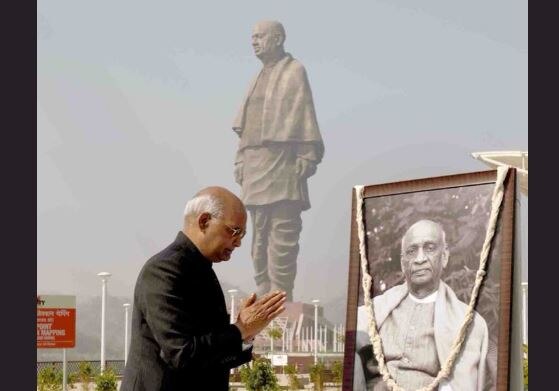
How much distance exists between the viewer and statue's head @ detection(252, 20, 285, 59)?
83562 millimetres

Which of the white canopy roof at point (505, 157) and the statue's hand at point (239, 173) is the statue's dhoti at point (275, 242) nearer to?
the statue's hand at point (239, 173)

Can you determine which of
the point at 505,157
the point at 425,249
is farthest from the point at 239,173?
the point at 425,249

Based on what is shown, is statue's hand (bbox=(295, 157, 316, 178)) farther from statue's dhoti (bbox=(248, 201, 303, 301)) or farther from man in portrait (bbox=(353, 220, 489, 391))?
man in portrait (bbox=(353, 220, 489, 391))

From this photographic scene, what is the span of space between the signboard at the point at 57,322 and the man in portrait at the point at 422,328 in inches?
890

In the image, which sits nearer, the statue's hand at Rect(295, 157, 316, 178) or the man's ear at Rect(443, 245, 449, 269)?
the man's ear at Rect(443, 245, 449, 269)

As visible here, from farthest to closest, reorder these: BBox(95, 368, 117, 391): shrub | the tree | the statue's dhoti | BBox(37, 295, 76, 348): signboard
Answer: the statue's dhoti, BBox(95, 368, 117, 391): shrub, the tree, BBox(37, 295, 76, 348): signboard

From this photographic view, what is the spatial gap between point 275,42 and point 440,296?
79.1 metres

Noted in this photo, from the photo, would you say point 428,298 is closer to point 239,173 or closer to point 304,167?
point 304,167

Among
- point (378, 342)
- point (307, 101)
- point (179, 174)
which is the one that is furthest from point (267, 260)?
point (378, 342)

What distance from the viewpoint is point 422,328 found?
19.0 ft

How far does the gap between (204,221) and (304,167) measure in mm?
79462

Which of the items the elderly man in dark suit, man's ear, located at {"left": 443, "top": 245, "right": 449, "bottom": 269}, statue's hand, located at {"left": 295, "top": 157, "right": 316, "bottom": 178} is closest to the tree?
man's ear, located at {"left": 443, "top": 245, "right": 449, "bottom": 269}

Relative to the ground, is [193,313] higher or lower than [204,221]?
lower

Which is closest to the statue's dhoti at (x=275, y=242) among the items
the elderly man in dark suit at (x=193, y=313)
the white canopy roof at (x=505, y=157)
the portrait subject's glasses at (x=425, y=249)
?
the white canopy roof at (x=505, y=157)
